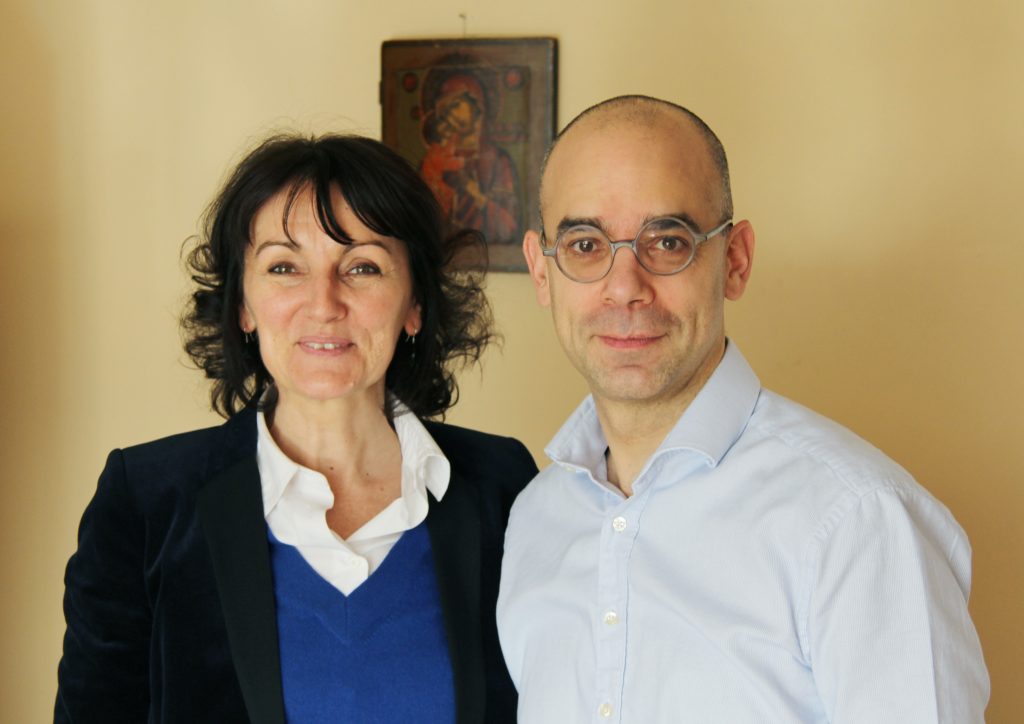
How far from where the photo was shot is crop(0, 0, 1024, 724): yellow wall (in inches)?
117

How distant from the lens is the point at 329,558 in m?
2.00

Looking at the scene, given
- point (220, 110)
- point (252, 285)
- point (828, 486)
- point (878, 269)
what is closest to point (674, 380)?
point (828, 486)

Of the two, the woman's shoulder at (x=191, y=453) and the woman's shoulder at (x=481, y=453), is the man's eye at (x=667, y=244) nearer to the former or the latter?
the woman's shoulder at (x=481, y=453)

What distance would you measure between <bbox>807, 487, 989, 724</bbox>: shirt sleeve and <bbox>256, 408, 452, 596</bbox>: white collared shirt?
86 cm

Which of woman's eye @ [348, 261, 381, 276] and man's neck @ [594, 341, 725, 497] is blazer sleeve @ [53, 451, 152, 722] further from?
man's neck @ [594, 341, 725, 497]

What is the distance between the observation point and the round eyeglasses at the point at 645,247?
173cm

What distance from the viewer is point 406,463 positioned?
7.13 ft

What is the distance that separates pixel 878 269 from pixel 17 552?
8.95 feet

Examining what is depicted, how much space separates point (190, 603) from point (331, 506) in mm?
304

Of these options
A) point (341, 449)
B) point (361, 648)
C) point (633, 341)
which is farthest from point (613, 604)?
point (341, 449)

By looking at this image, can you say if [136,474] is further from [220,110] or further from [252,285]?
[220,110]

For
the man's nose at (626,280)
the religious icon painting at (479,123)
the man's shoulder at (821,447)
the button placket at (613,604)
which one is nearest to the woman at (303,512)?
the button placket at (613,604)

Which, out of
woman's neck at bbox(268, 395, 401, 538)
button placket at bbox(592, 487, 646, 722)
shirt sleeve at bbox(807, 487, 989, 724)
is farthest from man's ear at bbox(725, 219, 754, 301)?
woman's neck at bbox(268, 395, 401, 538)

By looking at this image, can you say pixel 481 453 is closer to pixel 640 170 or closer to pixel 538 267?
pixel 538 267
